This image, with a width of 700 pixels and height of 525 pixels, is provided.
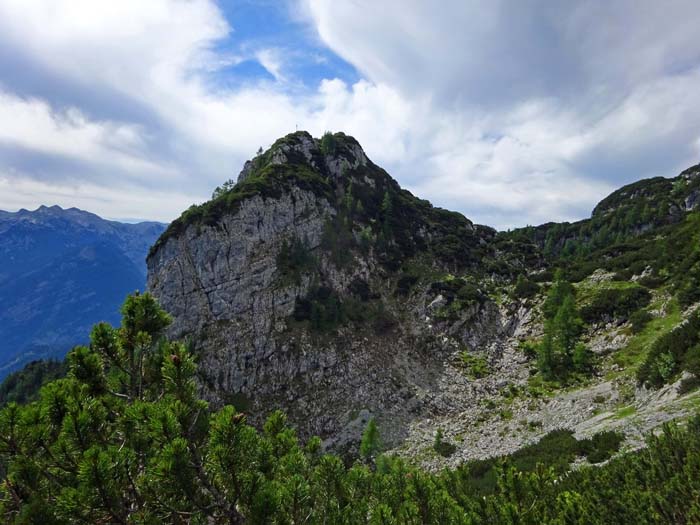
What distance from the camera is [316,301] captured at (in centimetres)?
5609

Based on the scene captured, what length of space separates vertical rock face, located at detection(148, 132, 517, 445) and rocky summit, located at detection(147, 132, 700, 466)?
Result: 0.21 meters

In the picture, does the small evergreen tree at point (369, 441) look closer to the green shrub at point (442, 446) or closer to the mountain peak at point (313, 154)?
the green shrub at point (442, 446)

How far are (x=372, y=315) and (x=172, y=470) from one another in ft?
179

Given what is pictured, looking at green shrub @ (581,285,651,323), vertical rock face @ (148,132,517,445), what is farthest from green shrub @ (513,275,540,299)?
green shrub @ (581,285,651,323)

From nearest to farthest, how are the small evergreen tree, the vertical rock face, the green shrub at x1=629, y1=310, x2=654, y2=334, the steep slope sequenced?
the small evergreen tree < the green shrub at x1=629, y1=310, x2=654, y2=334 < the vertical rock face < the steep slope

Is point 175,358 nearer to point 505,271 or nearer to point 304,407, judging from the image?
point 304,407

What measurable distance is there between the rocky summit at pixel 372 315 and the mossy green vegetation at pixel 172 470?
21.3 metres

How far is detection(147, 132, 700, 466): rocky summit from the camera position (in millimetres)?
37781

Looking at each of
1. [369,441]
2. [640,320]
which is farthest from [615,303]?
[369,441]

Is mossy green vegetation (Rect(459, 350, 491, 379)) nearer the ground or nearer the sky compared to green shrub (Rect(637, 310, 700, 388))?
nearer the ground

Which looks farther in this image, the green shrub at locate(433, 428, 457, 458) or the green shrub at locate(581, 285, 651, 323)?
the green shrub at locate(581, 285, 651, 323)

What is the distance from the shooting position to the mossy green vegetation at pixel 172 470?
13.1ft

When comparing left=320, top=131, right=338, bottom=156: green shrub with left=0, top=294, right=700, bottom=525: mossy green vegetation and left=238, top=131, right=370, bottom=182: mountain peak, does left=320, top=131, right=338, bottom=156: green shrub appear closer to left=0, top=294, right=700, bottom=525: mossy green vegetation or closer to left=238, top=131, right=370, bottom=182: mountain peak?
left=238, top=131, right=370, bottom=182: mountain peak

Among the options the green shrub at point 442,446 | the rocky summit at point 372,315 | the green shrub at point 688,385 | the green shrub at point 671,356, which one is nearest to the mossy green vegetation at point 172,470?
the green shrub at point 688,385
